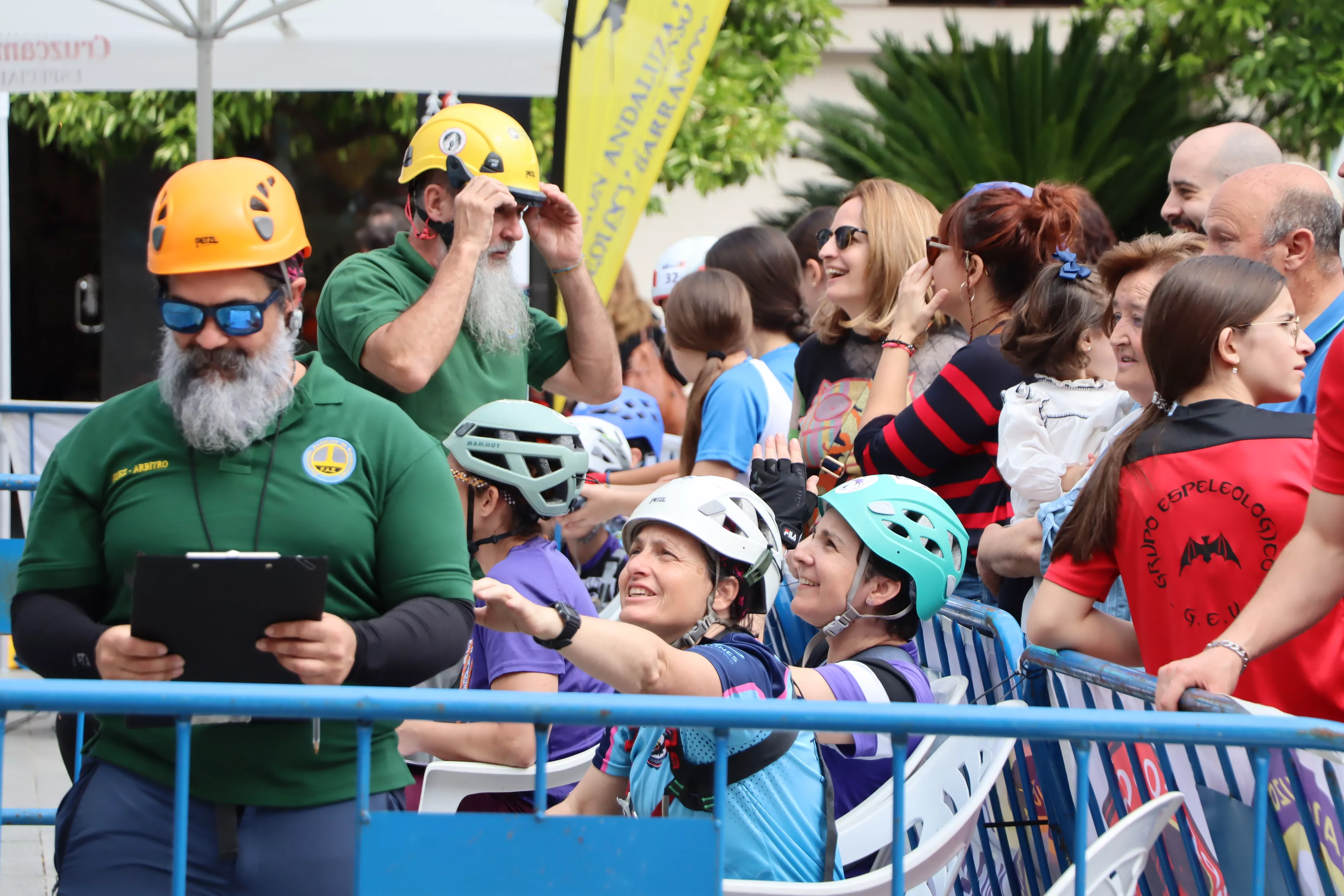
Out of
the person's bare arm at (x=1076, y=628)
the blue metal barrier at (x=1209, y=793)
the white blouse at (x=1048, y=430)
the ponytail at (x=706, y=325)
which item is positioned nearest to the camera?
the blue metal barrier at (x=1209, y=793)

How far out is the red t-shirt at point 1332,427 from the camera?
8.34 feet

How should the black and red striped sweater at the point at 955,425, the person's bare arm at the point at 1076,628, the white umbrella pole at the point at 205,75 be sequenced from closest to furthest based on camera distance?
the person's bare arm at the point at 1076,628
the black and red striped sweater at the point at 955,425
the white umbrella pole at the point at 205,75

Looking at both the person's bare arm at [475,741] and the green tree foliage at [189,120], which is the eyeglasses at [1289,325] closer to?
the person's bare arm at [475,741]

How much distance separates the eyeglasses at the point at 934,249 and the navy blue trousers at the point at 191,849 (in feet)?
9.03

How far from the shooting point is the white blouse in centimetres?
374

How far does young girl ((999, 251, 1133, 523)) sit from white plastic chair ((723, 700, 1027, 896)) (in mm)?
867

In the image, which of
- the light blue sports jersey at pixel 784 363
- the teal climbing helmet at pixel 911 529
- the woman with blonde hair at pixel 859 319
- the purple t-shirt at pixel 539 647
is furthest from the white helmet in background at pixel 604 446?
the teal climbing helmet at pixel 911 529

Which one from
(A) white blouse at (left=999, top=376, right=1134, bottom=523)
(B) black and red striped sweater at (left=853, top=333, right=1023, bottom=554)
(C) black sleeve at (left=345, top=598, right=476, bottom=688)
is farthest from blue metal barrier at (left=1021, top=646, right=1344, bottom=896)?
(C) black sleeve at (left=345, top=598, right=476, bottom=688)

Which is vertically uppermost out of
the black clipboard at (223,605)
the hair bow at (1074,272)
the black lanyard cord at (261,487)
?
the hair bow at (1074,272)

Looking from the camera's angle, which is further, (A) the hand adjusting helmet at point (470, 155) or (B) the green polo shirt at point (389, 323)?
(A) the hand adjusting helmet at point (470, 155)

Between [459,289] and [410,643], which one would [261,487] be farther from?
[459,289]

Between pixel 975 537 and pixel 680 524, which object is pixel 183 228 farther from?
pixel 975 537

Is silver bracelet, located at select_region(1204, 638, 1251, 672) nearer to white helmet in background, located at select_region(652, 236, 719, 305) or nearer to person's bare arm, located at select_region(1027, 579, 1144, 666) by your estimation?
person's bare arm, located at select_region(1027, 579, 1144, 666)

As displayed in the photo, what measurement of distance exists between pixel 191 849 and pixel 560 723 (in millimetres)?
769
